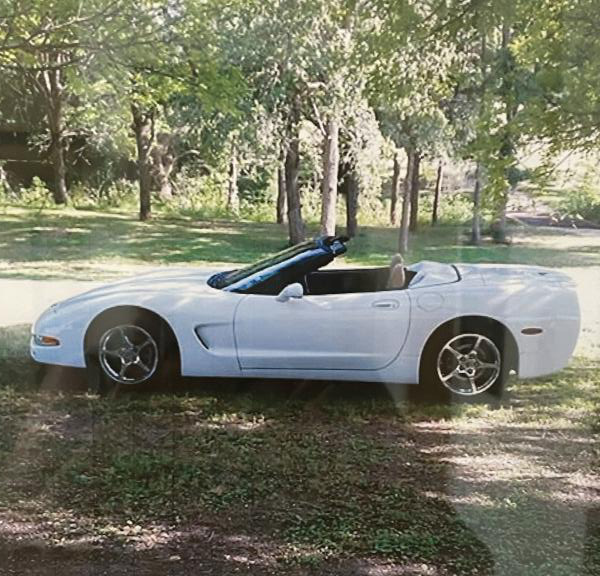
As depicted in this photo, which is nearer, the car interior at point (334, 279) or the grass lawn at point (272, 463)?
the grass lawn at point (272, 463)

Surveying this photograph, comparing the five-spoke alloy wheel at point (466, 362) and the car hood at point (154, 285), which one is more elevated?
the car hood at point (154, 285)

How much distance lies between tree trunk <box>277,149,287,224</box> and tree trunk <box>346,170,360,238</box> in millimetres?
164

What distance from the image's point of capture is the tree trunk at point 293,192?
1795 mm

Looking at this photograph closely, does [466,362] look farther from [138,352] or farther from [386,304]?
[138,352]

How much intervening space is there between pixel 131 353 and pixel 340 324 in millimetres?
527

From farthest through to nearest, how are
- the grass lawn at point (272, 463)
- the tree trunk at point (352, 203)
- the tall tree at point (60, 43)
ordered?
1. the tree trunk at point (352, 203)
2. the tall tree at point (60, 43)
3. the grass lawn at point (272, 463)

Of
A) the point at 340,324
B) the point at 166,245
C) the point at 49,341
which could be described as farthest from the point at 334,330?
the point at 49,341

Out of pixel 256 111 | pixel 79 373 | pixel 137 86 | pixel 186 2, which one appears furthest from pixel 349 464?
pixel 186 2

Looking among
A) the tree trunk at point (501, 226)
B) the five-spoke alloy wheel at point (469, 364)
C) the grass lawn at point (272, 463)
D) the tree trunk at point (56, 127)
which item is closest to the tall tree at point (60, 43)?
the tree trunk at point (56, 127)

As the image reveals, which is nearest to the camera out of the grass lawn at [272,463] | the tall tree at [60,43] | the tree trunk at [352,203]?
the grass lawn at [272,463]

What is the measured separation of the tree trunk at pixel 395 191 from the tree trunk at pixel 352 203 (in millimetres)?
93

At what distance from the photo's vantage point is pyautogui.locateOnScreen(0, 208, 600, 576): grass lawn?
3.97 feet

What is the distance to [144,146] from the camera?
1.78 m

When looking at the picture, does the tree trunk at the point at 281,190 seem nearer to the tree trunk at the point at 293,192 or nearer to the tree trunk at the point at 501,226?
the tree trunk at the point at 293,192
